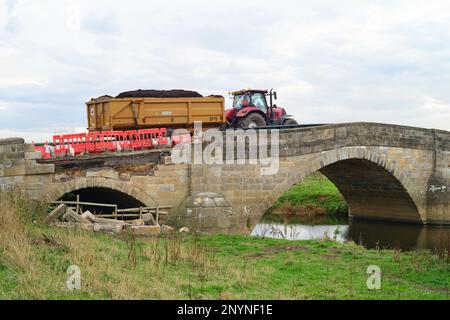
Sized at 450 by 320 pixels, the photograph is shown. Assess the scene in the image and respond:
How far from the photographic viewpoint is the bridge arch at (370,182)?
69.7 ft

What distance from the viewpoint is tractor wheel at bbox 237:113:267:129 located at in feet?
70.3

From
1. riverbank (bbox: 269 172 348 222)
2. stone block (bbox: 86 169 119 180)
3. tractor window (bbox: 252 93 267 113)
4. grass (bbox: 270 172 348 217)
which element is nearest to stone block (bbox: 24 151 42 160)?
stone block (bbox: 86 169 119 180)

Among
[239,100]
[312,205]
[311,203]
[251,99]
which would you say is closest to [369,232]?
[312,205]

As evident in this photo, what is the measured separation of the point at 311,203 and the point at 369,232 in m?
6.07

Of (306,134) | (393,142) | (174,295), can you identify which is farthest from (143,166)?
(393,142)

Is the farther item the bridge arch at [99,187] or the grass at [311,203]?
the grass at [311,203]

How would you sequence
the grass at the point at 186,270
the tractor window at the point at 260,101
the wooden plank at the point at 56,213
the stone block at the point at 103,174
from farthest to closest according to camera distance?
the tractor window at the point at 260,101
the stone block at the point at 103,174
the wooden plank at the point at 56,213
the grass at the point at 186,270

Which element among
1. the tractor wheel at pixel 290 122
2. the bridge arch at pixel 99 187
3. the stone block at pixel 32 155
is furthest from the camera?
the tractor wheel at pixel 290 122

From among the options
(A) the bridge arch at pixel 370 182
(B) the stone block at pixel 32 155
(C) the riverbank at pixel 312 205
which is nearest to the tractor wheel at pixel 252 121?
(A) the bridge arch at pixel 370 182


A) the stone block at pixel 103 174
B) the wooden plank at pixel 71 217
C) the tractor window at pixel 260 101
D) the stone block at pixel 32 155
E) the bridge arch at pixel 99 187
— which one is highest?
the tractor window at pixel 260 101

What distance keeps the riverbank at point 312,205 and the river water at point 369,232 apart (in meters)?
1.42

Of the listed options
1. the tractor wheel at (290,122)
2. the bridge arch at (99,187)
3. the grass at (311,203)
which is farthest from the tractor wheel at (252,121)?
the grass at (311,203)

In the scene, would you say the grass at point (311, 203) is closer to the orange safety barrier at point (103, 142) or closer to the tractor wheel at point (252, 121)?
the tractor wheel at point (252, 121)

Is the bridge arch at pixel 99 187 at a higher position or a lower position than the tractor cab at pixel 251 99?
lower
